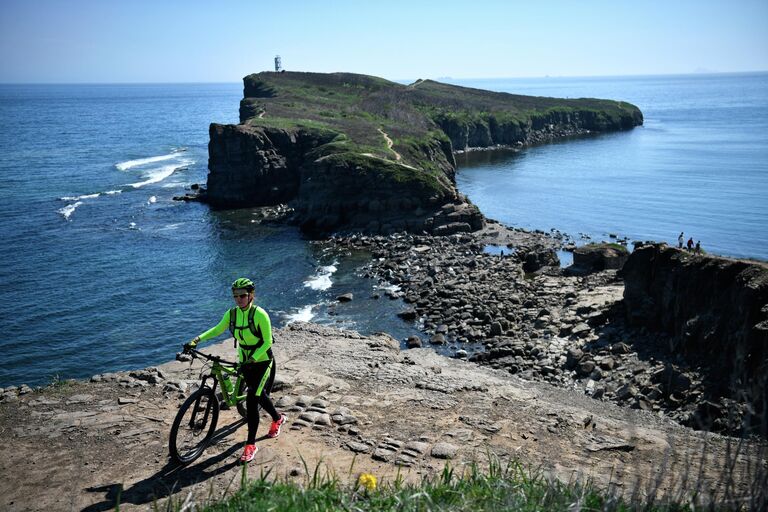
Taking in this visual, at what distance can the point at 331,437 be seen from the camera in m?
12.8

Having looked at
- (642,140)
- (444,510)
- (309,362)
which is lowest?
(309,362)

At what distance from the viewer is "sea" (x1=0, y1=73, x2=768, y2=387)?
33188mm

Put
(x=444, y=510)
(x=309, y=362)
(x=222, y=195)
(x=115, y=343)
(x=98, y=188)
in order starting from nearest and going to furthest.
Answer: (x=444, y=510)
(x=309, y=362)
(x=115, y=343)
(x=222, y=195)
(x=98, y=188)

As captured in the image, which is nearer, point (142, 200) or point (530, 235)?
point (530, 235)

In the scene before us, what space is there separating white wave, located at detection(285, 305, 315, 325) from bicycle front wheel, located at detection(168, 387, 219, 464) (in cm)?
2235

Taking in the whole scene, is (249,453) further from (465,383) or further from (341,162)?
(341,162)

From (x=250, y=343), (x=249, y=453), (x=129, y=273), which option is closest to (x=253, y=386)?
(x=250, y=343)

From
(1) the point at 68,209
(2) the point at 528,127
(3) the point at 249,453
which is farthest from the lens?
(2) the point at 528,127

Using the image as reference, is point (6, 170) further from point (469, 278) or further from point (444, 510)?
point (444, 510)

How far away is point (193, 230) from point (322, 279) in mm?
18989

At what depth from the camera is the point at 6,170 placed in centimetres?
7919

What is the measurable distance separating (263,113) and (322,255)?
40.3 metres

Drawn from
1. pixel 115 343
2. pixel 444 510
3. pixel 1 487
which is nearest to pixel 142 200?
pixel 115 343

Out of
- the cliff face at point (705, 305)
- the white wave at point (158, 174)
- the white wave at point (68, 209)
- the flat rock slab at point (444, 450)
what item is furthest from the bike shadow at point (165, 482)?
the white wave at point (158, 174)
